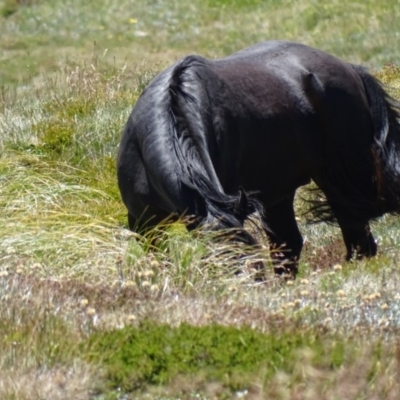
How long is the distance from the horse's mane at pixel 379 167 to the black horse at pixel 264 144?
0.04 feet

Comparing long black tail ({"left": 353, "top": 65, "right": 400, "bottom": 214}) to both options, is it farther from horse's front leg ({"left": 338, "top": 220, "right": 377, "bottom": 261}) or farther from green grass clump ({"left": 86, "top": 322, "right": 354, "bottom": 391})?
green grass clump ({"left": 86, "top": 322, "right": 354, "bottom": 391})

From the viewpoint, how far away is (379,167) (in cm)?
893

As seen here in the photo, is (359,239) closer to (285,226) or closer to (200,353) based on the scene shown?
(285,226)

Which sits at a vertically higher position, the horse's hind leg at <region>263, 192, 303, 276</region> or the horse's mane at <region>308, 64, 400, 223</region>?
the horse's mane at <region>308, 64, 400, 223</region>

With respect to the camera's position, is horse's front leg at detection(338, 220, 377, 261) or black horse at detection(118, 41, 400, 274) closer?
black horse at detection(118, 41, 400, 274)

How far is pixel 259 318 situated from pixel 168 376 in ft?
2.81

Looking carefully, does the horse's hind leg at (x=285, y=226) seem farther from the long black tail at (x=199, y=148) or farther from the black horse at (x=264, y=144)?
the long black tail at (x=199, y=148)

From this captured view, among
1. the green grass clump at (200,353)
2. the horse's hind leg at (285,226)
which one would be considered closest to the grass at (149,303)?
the green grass clump at (200,353)

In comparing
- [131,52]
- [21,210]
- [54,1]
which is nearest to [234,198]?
[21,210]

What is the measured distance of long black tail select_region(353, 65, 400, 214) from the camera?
9.00 m

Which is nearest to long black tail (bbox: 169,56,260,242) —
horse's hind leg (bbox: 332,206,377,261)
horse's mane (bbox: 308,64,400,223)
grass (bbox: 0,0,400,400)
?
grass (bbox: 0,0,400,400)

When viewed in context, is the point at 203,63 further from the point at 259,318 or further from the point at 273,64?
the point at 259,318

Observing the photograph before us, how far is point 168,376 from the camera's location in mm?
4391

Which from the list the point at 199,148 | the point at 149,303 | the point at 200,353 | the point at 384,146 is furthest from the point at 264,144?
the point at 200,353
